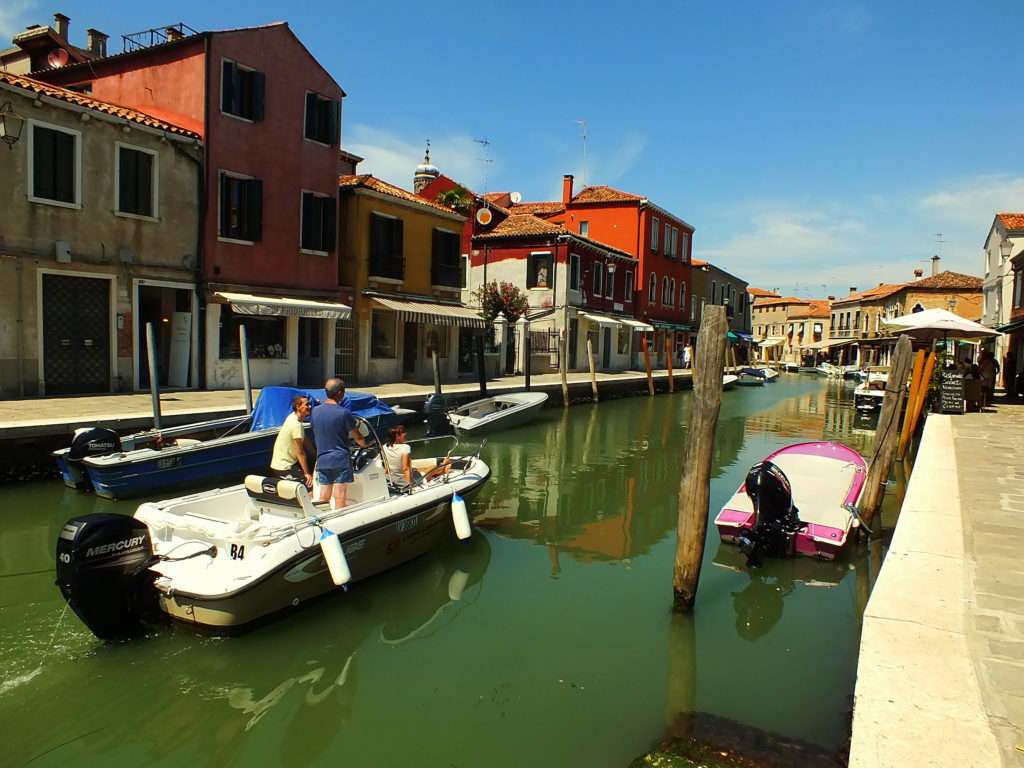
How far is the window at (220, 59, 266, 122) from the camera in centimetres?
1734

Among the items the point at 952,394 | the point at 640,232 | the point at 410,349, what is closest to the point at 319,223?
the point at 410,349

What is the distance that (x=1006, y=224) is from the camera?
29.4 meters

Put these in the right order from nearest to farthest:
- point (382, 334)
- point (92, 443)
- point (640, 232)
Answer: point (92, 443), point (382, 334), point (640, 232)

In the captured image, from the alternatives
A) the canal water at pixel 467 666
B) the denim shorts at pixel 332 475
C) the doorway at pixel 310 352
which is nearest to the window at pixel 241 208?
the doorway at pixel 310 352

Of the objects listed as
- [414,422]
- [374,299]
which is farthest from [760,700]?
[374,299]

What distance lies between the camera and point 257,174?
1819 centimetres

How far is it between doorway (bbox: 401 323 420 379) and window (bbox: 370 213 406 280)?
185cm

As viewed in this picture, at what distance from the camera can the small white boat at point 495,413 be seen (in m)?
17.5

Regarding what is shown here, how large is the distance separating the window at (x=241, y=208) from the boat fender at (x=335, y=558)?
13.2 meters

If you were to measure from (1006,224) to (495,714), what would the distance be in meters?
32.6

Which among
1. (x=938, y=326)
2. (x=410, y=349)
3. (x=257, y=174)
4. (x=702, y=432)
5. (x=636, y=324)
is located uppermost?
(x=257, y=174)

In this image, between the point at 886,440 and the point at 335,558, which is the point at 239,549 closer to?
the point at 335,558

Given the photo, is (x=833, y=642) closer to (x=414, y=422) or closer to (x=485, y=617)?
(x=485, y=617)

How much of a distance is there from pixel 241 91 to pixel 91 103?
3.79 m
